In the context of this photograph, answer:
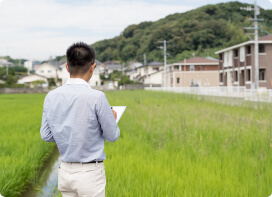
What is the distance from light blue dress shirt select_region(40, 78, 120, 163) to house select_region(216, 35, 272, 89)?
77.6 feet

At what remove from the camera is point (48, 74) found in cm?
5400

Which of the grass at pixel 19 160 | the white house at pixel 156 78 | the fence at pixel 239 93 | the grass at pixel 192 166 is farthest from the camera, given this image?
the white house at pixel 156 78

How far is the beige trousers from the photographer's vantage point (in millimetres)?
1816

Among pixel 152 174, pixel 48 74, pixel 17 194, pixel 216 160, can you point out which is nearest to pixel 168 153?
pixel 216 160

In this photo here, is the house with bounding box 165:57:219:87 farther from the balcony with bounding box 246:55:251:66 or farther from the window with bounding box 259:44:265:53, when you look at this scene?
the window with bounding box 259:44:265:53

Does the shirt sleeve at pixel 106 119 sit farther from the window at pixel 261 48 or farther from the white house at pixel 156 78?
the white house at pixel 156 78

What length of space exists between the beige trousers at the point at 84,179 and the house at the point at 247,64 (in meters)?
23.6

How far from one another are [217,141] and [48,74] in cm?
5184

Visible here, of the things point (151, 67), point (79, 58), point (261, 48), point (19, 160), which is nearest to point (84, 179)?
point (79, 58)

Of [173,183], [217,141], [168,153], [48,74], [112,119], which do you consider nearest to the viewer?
[112,119]

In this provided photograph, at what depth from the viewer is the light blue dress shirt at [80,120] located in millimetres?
1777

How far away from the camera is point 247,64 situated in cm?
2823

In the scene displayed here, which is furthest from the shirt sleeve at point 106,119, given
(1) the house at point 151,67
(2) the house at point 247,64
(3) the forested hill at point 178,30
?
(1) the house at point 151,67

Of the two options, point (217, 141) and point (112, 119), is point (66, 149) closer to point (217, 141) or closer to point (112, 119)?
point (112, 119)
